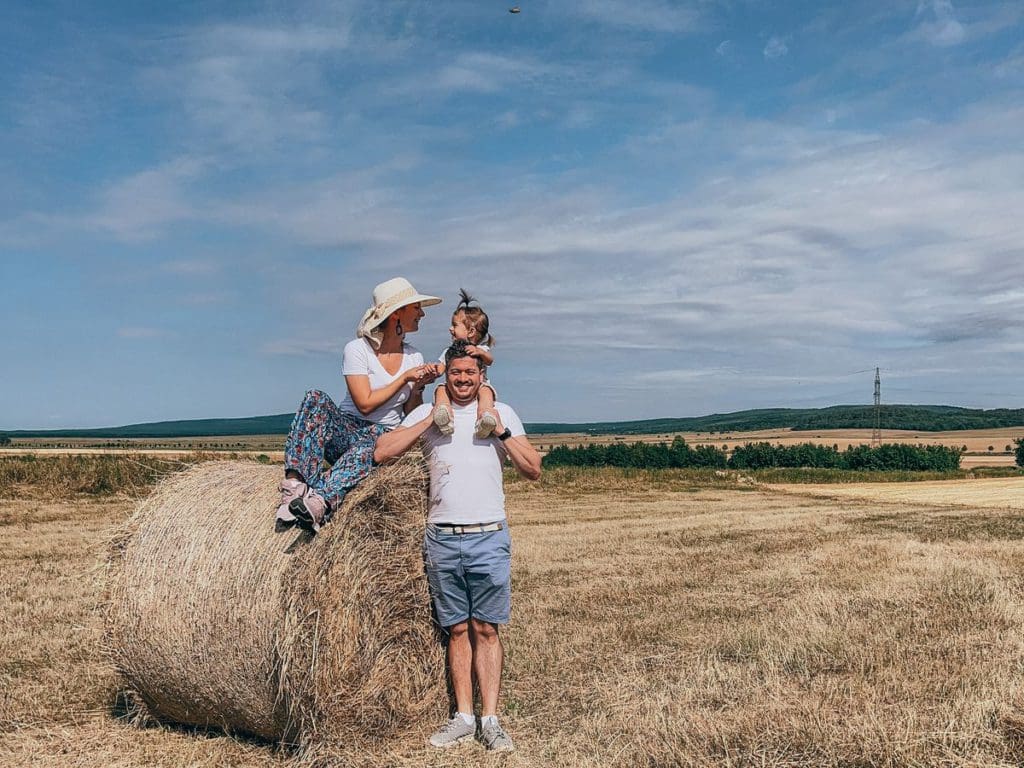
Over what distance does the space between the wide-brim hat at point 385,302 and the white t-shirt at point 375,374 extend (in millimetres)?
67

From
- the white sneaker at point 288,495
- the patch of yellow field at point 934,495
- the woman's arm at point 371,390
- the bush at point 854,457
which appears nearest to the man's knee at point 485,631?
the white sneaker at point 288,495

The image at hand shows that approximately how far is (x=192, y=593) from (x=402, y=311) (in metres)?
2.14

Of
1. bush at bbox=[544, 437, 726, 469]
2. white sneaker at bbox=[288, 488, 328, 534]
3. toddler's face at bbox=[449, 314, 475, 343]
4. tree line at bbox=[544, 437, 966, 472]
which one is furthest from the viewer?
tree line at bbox=[544, 437, 966, 472]

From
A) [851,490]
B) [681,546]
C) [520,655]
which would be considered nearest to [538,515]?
[681,546]

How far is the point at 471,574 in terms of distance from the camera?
19.1 ft

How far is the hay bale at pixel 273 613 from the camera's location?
5.50 m

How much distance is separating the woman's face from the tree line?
203 feet

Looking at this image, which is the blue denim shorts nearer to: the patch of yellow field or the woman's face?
the woman's face

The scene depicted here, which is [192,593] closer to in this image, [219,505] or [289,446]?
[219,505]

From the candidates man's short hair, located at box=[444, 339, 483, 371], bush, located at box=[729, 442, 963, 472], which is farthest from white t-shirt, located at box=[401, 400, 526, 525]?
bush, located at box=[729, 442, 963, 472]

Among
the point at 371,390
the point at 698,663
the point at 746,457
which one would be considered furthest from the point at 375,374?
the point at 746,457

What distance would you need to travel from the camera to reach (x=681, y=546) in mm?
15094

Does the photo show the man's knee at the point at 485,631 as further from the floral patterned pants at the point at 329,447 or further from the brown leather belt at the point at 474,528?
the floral patterned pants at the point at 329,447

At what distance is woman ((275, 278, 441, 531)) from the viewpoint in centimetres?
559
